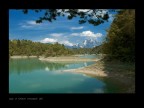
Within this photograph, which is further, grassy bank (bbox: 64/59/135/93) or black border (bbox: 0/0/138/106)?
grassy bank (bbox: 64/59/135/93)

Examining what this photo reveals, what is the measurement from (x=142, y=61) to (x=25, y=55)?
2.48 meters

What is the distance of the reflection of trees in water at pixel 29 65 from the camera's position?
16.7 ft

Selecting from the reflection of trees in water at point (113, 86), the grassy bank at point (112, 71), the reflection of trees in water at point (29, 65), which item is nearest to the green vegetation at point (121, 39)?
the grassy bank at point (112, 71)

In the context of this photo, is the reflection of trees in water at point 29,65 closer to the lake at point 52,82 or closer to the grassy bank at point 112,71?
the lake at point 52,82

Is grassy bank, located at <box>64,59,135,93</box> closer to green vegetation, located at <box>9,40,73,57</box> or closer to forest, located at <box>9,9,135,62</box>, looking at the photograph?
forest, located at <box>9,9,135,62</box>

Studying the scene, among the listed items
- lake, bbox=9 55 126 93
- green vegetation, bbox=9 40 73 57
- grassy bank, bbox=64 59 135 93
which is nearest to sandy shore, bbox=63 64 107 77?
grassy bank, bbox=64 59 135 93

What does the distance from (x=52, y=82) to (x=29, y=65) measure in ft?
3.67

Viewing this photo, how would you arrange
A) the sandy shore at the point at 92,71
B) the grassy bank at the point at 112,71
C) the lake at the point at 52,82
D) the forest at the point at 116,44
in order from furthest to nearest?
1. the sandy shore at the point at 92,71
2. the grassy bank at the point at 112,71
3. the forest at the point at 116,44
4. the lake at the point at 52,82

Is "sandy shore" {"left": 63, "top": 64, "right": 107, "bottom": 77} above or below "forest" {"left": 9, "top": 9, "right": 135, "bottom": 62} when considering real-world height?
below

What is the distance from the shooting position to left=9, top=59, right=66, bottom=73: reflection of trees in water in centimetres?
509

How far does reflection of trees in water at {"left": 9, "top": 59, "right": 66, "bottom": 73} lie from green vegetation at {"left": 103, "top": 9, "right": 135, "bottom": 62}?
3.06 feet

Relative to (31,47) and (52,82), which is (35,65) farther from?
(52,82)
